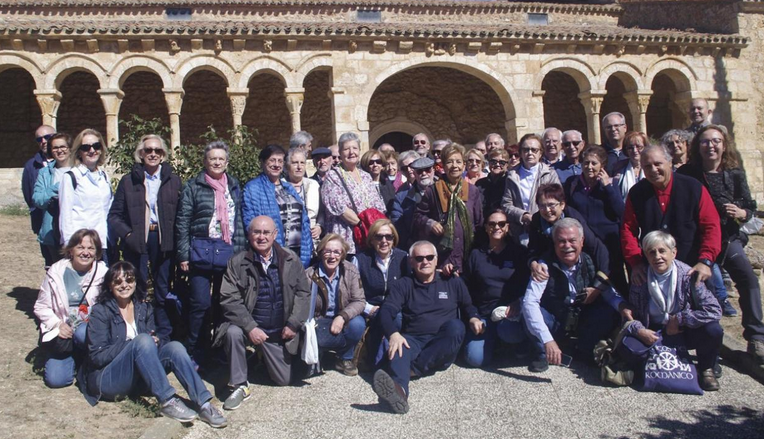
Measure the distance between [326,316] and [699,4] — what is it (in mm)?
14858

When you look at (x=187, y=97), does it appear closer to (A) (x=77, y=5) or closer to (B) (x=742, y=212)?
(A) (x=77, y=5)

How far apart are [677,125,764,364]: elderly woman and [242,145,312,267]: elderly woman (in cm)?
296

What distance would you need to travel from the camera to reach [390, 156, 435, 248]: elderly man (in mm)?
5348

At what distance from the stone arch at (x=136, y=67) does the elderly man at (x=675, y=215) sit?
9989 mm

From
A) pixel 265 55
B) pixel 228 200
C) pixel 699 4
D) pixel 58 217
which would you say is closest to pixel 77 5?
pixel 265 55

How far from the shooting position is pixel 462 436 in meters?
3.80

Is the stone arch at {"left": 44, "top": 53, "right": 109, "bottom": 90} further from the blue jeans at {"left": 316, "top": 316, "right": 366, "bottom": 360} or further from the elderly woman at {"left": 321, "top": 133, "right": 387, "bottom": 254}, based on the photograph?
the blue jeans at {"left": 316, "top": 316, "right": 366, "bottom": 360}

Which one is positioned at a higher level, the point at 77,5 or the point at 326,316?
the point at 77,5

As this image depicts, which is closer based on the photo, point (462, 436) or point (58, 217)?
point (462, 436)

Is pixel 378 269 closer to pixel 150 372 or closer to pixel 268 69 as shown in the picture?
pixel 150 372

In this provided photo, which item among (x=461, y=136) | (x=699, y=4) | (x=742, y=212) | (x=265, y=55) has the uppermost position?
(x=699, y=4)

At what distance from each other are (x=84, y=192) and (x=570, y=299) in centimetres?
367

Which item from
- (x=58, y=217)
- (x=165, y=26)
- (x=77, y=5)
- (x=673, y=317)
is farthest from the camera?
(x=77, y=5)

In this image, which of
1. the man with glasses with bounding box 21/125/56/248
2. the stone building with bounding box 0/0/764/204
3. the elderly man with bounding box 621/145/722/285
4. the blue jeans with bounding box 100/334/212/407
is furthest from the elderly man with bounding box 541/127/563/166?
the stone building with bounding box 0/0/764/204
